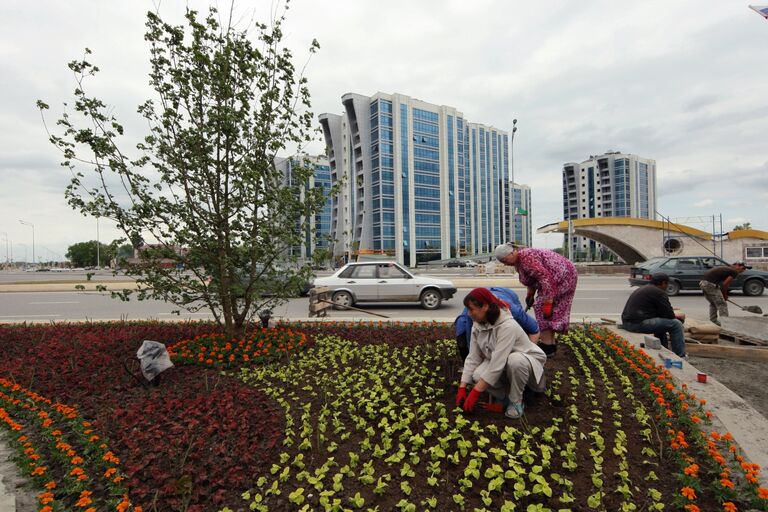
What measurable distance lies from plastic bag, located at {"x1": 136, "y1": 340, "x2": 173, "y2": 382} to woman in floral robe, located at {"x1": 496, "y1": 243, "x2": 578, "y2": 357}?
411 cm

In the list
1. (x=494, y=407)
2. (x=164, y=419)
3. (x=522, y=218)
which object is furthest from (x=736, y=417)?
(x=522, y=218)

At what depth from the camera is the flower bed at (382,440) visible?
8.00 ft

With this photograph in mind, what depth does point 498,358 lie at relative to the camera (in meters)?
3.22

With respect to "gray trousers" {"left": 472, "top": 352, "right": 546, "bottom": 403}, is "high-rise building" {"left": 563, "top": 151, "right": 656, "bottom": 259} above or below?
above

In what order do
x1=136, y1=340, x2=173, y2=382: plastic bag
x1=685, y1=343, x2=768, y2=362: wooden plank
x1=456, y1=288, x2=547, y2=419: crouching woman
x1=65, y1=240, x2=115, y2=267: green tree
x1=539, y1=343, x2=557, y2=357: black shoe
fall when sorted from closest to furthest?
x1=456, y1=288, x2=547, y2=419: crouching woman < x1=136, y1=340, x2=173, y2=382: plastic bag < x1=539, y1=343, x2=557, y2=357: black shoe < x1=685, y1=343, x2=768, y2=362: wooden plank < x1=65, y1=240, x2=115, y2=267: green tree

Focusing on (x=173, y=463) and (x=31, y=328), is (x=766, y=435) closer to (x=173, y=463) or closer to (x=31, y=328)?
(x=173, y=463)

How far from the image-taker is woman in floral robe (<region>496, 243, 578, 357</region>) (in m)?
4.66

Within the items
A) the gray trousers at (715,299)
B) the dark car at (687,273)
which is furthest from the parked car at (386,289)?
the dark car at (687,273)

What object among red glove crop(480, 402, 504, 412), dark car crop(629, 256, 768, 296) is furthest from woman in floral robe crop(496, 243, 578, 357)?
dark car crop(629, 256, 768, 296)

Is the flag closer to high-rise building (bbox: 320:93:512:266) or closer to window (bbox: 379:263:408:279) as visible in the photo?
window (bbox: 379:263:408:279)

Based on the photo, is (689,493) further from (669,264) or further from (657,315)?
(669,264)

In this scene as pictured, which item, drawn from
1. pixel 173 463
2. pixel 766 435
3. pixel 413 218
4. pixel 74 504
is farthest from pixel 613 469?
pixel 413 218

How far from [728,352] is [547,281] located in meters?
3.53

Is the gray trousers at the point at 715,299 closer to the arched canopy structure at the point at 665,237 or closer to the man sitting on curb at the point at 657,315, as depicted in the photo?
the man sitting on curb at the point at 657,315
